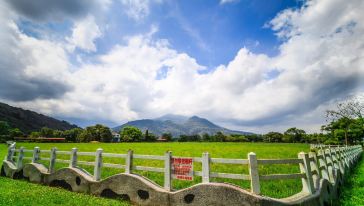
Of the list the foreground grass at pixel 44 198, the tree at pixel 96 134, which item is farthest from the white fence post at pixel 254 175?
the tree at pixel 96 134

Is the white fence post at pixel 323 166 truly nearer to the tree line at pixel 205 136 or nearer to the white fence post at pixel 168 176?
the white fence post at pixel 168 176

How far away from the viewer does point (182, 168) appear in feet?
27.2

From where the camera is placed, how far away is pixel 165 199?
820 cm

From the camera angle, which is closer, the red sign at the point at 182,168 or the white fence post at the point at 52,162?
the red sign at the point at 182,168

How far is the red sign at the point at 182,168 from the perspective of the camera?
8.12 metres

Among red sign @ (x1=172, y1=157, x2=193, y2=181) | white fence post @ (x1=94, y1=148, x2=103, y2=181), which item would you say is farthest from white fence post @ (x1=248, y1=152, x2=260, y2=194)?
white fence post @ (x1=94, y1=148, x2=103, y2=181)

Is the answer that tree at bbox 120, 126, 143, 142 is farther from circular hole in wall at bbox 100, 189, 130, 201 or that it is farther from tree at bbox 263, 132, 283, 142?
circular hole in wall at bbox 100, 189, 130, 201

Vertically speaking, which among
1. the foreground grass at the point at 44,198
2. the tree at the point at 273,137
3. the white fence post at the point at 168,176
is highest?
the tree at the point at 273,137

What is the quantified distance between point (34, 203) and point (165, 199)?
177 inches

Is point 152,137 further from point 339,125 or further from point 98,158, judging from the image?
point 98,158

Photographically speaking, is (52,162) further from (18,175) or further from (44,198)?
(44,198)

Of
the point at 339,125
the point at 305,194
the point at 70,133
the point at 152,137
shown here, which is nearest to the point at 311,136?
the point at 339,125

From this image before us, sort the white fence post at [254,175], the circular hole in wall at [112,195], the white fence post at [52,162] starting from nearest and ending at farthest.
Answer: the white fence post at [254,175], the circular hole in wall at [112,195], the white fence post at [52,162]

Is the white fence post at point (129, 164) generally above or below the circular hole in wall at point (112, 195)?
above
